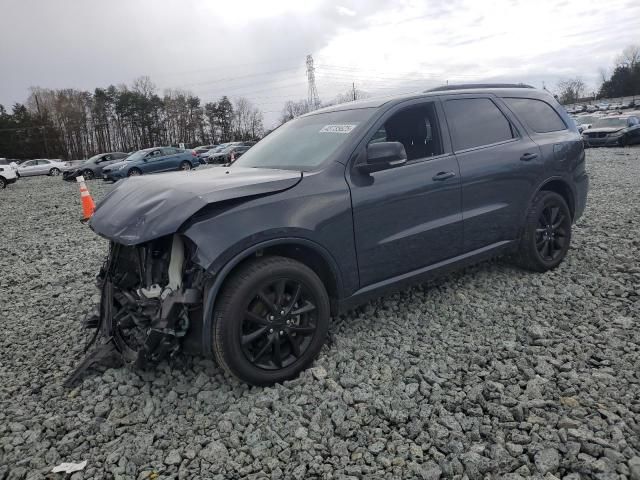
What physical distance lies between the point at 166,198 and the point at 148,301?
0.67 meters

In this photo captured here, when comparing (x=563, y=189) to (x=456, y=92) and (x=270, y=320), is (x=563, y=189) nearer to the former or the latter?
(x=456, y=92)

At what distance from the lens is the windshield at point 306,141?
342 cm

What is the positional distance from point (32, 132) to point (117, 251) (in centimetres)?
6959

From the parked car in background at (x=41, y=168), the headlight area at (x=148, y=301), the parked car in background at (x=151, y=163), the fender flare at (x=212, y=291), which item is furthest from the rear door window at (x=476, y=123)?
the parked car in background at (x=41, y=168)

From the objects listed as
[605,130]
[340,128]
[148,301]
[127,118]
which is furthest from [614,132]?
[127,118]

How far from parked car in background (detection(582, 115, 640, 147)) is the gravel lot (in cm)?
1952

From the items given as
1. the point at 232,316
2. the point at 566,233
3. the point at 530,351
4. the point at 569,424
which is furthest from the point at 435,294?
the point at 232,316

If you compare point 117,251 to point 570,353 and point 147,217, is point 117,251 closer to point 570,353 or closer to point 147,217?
point 147,217

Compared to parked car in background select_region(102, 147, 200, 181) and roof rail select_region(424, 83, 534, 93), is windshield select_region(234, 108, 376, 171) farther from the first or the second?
parked car in background select_region(102, 147, 200, 181)

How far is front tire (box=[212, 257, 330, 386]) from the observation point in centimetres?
273

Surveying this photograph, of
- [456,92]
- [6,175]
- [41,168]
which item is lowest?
[456,92]

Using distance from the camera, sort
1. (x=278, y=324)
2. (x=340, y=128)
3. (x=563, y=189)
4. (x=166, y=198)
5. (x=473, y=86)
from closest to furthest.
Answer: (x=166, y=198)
(x=278, y=324)
(x=340, y=128)
(x=473, y=86)
(x=563, y=189)

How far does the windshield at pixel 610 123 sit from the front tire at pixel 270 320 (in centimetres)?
2334

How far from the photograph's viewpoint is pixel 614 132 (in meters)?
20.7
